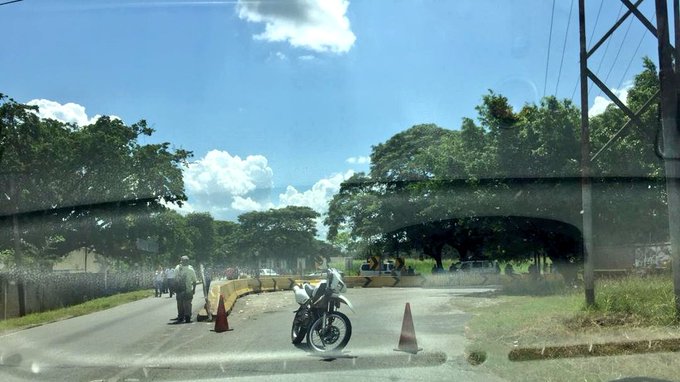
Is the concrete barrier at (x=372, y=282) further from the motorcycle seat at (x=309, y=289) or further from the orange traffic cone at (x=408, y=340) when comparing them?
the orange traffic cone at (x=408, y=340)

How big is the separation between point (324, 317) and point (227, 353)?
70.3 inches

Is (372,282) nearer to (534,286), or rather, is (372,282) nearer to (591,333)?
(534,286)

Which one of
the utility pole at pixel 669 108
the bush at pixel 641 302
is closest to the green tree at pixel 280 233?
the bush at pixel 641 302

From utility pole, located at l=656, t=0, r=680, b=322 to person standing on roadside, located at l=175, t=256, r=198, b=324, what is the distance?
11.4m

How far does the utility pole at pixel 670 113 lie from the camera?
1173 centimetres

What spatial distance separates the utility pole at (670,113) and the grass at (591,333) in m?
1.25

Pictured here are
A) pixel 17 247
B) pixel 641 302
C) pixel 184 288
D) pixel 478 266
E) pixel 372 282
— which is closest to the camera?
pixel 641 302

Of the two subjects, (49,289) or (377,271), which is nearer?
(49,289)

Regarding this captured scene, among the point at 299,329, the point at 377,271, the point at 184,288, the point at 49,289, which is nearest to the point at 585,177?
the point at 299,329

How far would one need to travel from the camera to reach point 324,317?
36.4ft

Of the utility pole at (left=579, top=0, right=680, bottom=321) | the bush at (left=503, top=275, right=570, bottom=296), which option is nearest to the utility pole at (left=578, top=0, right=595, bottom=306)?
the utility pole at (left=579, top=0, right=680, bottom=321)

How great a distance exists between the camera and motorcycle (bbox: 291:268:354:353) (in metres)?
11.0

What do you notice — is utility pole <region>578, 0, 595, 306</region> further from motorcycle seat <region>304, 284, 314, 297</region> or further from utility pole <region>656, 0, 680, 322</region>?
motorcycle seat <region>304, 284, 314, 297</region>

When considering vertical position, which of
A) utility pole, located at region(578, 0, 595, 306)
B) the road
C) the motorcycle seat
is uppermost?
utility pole, located at region(578, 0, 595, 306)
